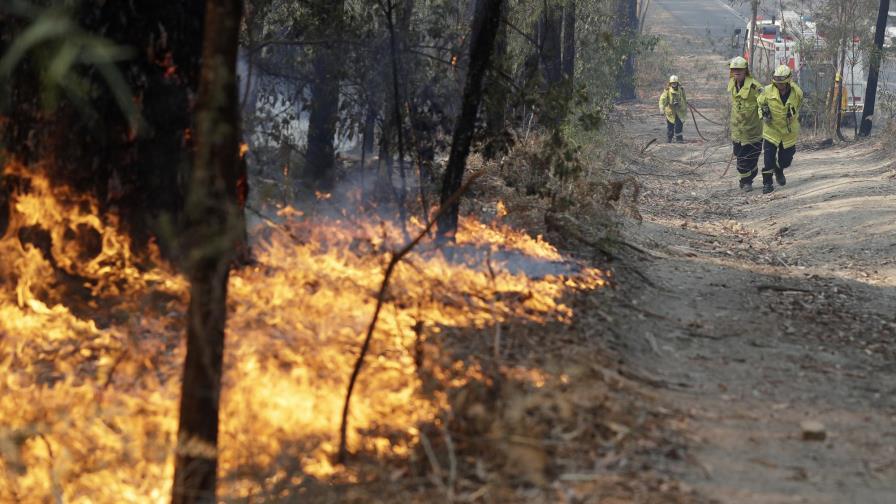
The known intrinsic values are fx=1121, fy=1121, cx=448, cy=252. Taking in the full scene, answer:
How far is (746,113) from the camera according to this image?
1538cm

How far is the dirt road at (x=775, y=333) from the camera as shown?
469 centimetres

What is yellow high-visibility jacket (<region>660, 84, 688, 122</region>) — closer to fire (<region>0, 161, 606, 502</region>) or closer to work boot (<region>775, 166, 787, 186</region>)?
work boot (<region>775, 166, 787, 186</region>)

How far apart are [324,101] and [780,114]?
7446mm

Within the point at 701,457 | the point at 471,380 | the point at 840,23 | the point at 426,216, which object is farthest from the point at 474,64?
the point at 840,23

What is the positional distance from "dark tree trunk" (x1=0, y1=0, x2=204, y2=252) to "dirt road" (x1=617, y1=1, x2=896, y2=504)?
9.07ft

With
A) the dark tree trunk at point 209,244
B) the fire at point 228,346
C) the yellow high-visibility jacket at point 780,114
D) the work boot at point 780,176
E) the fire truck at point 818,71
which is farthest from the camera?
the fire truck at point 818,71

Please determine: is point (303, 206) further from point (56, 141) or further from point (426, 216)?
point (56, 141)

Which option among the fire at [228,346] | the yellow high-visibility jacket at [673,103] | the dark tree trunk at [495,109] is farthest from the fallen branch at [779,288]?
the yellow high-visibility jacket at [673,103]

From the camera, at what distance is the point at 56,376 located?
5.36 m

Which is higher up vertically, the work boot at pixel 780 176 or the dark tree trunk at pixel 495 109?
the dark tree trunk at pixel 495 109

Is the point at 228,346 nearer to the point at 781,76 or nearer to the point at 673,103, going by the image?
the point at 781,76

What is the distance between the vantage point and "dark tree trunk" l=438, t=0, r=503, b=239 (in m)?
7.41

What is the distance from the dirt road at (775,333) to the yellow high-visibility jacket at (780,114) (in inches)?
32.5

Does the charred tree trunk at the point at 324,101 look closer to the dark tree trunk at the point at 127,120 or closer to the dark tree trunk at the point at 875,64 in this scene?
the dark tree trunk at the point at 127,120
